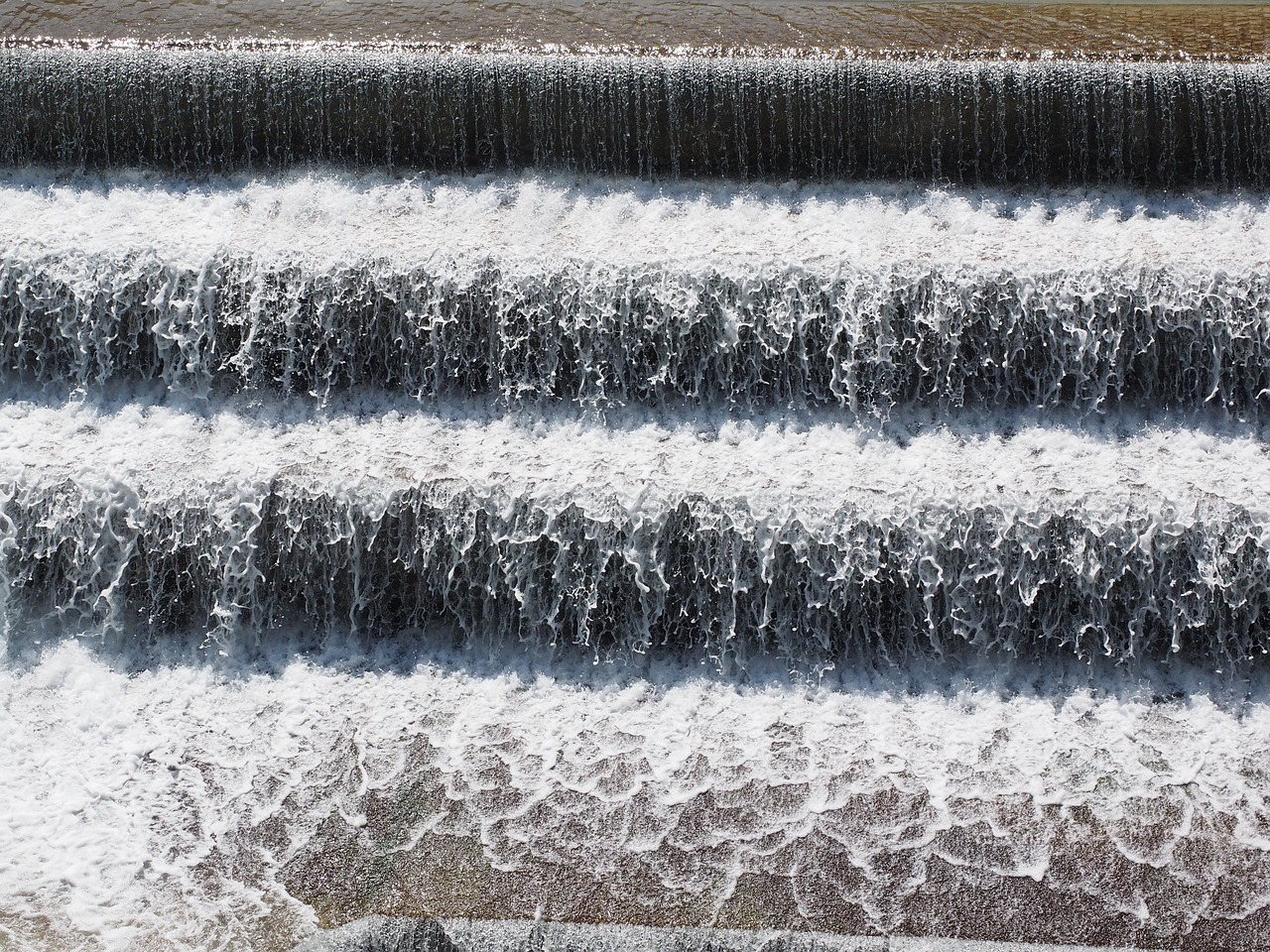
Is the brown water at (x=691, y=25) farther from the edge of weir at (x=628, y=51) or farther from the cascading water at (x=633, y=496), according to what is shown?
the cascading water at (x=633, y=496)

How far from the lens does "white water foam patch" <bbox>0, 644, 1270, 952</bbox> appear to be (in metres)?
5.95

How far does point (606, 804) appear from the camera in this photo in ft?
21.1

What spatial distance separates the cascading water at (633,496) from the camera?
6199mm

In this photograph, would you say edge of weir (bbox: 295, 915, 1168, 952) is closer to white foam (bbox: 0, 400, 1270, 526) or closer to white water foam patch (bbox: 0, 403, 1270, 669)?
white water foam patch (bbox: 0, 403, 1270, 669)

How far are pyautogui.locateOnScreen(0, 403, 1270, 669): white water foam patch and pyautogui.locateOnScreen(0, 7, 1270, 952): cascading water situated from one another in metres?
0.03

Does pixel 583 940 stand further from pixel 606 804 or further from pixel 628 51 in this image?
pixel 628 51

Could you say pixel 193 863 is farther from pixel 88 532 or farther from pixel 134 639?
pixel 88 532

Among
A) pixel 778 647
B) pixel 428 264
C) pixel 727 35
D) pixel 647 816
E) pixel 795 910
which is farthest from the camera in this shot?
pixel 727 35

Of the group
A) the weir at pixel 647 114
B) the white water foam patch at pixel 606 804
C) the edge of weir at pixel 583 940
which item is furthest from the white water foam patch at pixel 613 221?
the edge of weir at pixel 583 940

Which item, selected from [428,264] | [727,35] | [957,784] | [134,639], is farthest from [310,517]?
[727,35]

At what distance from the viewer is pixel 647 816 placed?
6371 mm

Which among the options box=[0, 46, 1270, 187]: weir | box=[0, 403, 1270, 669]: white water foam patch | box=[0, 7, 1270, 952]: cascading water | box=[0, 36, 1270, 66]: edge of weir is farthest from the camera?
box=[0, 36, 1270, 66]: edge of weir

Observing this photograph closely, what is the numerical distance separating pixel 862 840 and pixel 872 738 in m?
0.67

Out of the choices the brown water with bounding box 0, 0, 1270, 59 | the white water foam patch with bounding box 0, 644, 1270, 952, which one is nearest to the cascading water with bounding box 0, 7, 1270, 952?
the white water foam patch with bounding box 0, 644, 1270, 952
